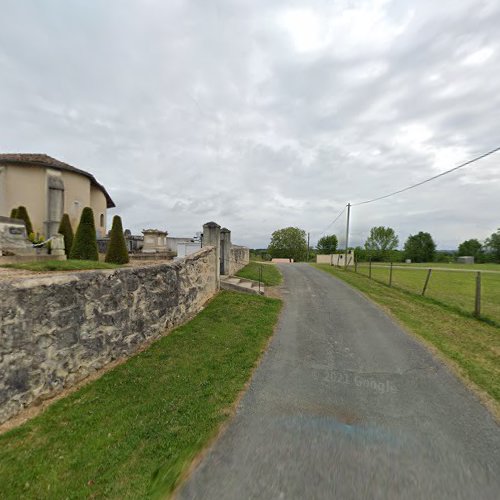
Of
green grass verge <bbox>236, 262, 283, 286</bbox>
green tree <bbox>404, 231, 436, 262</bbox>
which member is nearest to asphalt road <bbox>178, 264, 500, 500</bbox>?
green grass verge <bbox>236, 262, 283, 286</bbox>

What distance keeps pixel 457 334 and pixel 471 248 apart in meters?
97.4

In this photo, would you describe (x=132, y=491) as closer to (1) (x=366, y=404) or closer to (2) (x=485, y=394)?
(1) (x=366, y=404)

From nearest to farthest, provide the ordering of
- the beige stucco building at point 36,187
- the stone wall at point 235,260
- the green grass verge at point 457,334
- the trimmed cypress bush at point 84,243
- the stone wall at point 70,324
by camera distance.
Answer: the stone wall at point 70,324, the green grass verge at point 457,334, the trimmed cypress bush at point 84,243, the stone wall at point 235,260, the beige stucco building at point 36,187

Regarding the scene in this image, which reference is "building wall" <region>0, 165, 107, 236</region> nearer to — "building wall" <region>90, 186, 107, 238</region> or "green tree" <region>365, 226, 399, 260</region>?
"building wall" <region>90, 186, 107, 238</region>

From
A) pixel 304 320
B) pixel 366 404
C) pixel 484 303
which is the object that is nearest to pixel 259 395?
pixel 366 404

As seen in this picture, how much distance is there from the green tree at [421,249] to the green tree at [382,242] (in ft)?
22.1

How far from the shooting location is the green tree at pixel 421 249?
7444 cm

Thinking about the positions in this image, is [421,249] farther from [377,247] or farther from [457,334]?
[457,334]

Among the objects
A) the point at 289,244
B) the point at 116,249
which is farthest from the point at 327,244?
the point at 116,249

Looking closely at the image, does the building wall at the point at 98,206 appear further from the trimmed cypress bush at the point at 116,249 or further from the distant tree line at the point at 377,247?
the distant tree line at the point at 377,247

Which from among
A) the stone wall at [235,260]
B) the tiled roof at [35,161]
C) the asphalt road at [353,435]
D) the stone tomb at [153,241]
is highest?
the tiled roof at [35,161]

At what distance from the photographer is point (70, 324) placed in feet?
13.0

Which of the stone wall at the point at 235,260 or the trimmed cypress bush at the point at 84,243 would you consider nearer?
the trimmed cypress bush at the point at 84,243

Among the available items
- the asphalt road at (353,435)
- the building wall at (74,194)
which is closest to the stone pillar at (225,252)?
the asphalt road at (353,435)
